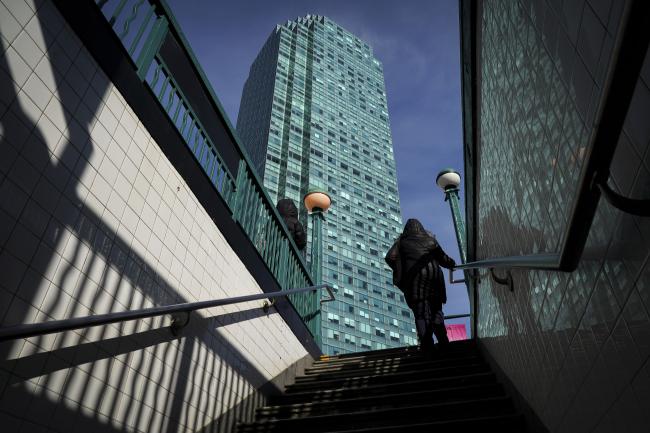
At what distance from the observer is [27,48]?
2184mm

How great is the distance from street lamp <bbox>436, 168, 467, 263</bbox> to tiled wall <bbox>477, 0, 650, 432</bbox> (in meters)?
4.54

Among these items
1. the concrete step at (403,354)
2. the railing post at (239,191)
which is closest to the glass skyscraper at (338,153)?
the concrete step at (403,354)

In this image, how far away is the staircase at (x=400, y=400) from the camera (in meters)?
3.29

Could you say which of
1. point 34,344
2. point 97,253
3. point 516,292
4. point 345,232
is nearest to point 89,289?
point 97,253

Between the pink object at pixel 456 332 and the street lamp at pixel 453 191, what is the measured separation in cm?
337

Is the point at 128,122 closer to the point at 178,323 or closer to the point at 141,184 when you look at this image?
the point at 141,184

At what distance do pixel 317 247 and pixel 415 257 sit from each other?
2475 millimetres

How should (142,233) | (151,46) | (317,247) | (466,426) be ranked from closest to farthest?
(142,233), (466,426), (151,46), (317,247)

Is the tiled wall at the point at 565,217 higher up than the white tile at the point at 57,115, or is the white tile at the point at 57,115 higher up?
the white tile at the point at 57,115

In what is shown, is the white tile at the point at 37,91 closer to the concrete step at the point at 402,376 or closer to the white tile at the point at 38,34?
the white tile at the point at 38,34

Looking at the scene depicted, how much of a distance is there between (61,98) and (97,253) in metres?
0.86

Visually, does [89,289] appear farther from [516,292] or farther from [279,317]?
[279,317]

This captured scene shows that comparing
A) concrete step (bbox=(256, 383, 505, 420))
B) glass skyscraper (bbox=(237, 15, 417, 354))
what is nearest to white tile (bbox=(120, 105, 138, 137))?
concrete step (bbox=(256, 383, 505, 420))

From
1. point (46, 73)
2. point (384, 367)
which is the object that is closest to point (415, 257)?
point (384, 367)
